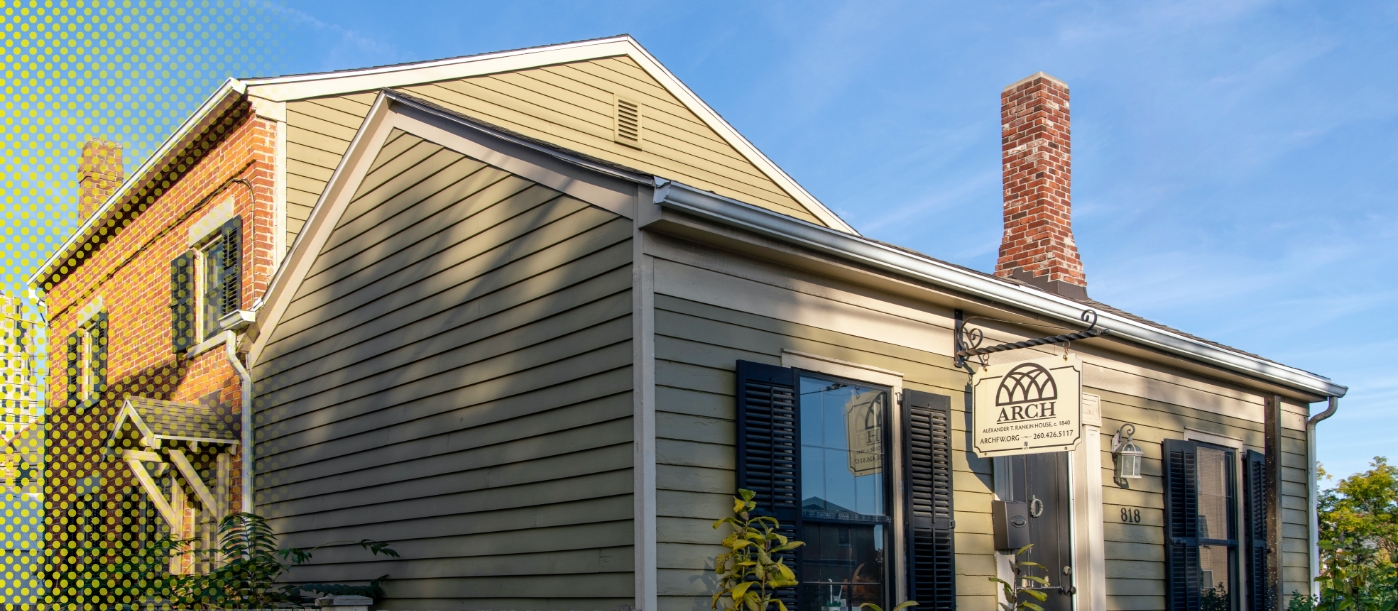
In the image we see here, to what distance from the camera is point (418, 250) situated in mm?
8000

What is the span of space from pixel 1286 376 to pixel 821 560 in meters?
6.00

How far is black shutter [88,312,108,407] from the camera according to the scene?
1352 centimetres

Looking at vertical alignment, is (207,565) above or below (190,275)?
below

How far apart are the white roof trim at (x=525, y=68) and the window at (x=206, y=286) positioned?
1.42 metres

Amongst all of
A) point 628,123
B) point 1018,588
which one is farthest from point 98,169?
point 1018,588

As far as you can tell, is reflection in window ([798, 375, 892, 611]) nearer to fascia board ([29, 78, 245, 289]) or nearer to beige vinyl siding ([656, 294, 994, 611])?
beige vinyl siding ([656, 294, 994, 611])

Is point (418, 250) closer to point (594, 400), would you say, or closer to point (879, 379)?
point (594, 400)

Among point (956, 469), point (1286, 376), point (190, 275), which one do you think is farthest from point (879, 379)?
point (190, 275)

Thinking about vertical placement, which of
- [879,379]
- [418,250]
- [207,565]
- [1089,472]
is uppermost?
[418,250]

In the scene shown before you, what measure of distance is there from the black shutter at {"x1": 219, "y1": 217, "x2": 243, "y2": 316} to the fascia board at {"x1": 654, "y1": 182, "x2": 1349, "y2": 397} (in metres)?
6.15

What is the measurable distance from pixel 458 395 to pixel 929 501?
312cm

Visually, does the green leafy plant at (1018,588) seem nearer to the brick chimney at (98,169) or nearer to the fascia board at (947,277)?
the fascia board at (947,277)

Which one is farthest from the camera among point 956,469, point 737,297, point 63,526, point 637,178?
point 63,526

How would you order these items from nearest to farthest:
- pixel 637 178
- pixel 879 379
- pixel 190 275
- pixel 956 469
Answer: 1. pixel 637 178
2. pixel 879 379
3. pixel 956 469
4. pixel 190 275
